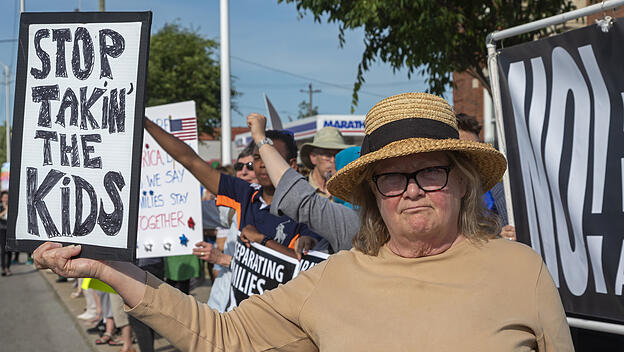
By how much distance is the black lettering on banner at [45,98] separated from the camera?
Answer: 1910 mm

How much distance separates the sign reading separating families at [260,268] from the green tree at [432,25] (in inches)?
151

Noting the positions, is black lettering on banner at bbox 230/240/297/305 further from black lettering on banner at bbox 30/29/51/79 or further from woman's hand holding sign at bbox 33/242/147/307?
black lettering on banner at bbox 30/29/51/79

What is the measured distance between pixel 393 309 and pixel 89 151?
99cm

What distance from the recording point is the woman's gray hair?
1905mm

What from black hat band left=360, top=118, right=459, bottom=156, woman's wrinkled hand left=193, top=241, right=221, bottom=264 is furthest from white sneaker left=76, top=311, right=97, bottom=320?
black hat band left=360, top=118, right=459, bottom=156

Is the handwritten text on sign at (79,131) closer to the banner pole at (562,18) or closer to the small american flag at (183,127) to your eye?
the banner pole at (562,18)

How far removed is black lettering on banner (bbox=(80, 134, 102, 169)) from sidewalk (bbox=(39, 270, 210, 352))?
5.20 meters

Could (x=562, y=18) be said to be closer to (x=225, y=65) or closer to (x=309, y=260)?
(x=309, y=260)

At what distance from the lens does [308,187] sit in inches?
104

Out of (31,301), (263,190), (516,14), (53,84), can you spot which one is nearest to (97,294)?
(31,301)

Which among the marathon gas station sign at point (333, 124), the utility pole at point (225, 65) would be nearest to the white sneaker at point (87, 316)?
the utility pole at point (225, 65)

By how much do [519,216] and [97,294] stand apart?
6.10 meters

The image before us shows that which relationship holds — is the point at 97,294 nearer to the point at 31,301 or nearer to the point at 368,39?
the point at 31,301

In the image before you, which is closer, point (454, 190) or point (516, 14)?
point (454, 190)
